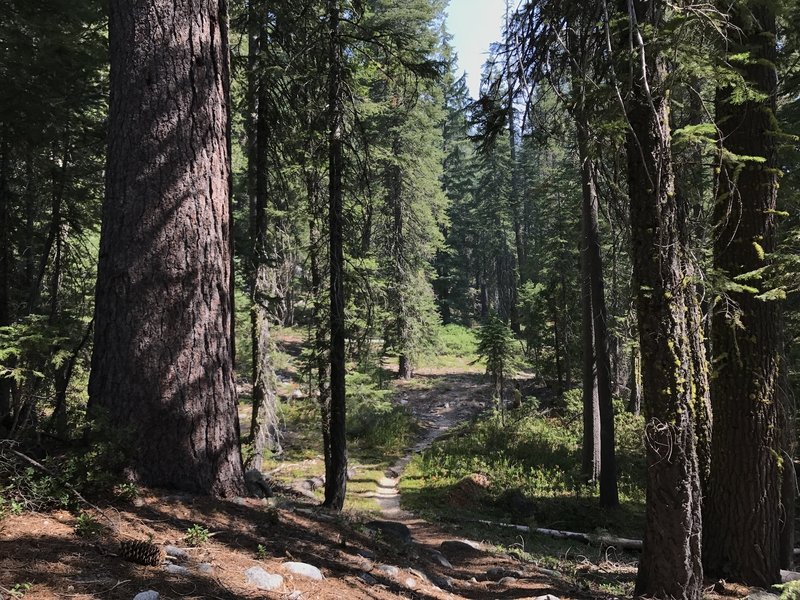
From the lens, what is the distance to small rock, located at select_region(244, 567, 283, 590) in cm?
293

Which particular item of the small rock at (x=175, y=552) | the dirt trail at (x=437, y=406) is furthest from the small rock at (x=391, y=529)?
the dirt trail at (x=437, y=406)

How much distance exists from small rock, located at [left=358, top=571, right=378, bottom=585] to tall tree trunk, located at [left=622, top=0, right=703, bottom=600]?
2642 mm

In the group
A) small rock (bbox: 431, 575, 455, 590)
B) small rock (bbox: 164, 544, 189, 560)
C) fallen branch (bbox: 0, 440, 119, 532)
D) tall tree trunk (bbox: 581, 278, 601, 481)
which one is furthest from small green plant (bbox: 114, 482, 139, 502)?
tall tree trunk (bbox: 581, 278, 601, 481)

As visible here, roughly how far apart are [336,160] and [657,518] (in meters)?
7.11

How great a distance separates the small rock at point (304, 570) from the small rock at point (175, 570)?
72 cm

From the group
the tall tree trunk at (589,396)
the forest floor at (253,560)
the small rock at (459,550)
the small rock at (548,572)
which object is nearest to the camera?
the forest floor at (253,560)

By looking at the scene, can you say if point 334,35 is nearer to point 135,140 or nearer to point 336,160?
point 336,160

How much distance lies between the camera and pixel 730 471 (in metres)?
5.85

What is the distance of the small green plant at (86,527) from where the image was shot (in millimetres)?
2826

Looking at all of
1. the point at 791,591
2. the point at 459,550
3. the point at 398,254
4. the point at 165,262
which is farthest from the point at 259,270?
the point at 398,254

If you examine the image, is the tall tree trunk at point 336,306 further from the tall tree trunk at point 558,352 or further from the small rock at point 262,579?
the tall tree trunk at point 558,352

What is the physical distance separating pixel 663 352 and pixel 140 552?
420 cm

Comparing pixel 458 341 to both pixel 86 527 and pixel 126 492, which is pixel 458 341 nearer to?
pixel 126 492

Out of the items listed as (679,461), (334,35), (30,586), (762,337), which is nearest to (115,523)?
(30,586)
